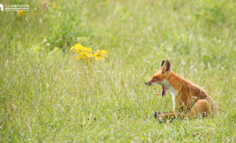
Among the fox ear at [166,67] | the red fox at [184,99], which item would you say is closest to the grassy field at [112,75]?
the red fox at [184,99]

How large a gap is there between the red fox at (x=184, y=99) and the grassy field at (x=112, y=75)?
0.17 m

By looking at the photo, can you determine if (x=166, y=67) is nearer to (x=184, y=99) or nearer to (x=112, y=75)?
(x=184, y=99)

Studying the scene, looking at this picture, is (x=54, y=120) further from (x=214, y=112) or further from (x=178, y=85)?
(x=214, y=112)

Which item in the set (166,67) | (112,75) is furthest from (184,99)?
(112,75)

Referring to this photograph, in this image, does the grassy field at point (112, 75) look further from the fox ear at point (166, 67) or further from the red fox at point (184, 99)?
the fox ear at point (166, 67)

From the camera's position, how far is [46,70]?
5629mm

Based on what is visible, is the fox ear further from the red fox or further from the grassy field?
the grassy field

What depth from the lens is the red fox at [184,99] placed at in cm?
440

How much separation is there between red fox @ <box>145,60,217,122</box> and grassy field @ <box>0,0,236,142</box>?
6.6 inches

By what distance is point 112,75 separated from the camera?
5.74 m

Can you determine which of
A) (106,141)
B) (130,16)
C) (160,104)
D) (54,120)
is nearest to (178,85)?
(160,104)

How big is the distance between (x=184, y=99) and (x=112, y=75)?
1673mm

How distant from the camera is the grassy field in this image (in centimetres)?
409

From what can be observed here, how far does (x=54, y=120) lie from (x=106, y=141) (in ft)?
2.96
